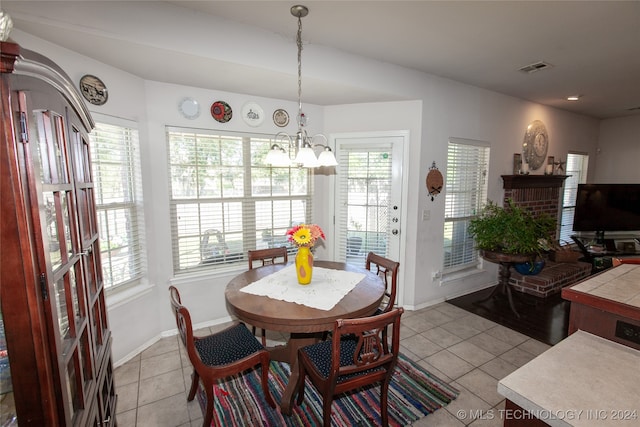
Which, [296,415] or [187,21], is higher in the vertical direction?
[187,21]

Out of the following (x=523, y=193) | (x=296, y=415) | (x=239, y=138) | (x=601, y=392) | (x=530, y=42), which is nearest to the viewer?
(x=601, y=392)

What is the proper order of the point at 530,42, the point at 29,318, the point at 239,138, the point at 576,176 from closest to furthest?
1. the point at 29,318
2. the point at 530,42
3. the point at 239,138
4. the point at 576,176

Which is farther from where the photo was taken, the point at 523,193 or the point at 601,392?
the point at 523,193

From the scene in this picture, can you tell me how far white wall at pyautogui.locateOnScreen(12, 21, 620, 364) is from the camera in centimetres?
241

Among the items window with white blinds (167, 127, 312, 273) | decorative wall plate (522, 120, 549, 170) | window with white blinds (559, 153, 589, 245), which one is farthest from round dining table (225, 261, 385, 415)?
window with white blinds (559, 153, 589, 245)

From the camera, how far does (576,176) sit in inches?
213

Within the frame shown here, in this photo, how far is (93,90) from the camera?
6.91ft

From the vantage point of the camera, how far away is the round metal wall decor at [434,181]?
332cm

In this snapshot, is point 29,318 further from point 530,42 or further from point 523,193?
point 523,193

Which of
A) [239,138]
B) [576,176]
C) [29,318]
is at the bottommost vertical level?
[29,318]

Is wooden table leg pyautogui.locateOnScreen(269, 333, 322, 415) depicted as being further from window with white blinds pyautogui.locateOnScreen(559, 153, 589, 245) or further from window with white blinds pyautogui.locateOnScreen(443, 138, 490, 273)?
window with white blinds pyautogui.locateOnScreen(559, 153, 589, 245)

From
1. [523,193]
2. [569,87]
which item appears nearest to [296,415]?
[523,193]

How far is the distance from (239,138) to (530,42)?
2745mm

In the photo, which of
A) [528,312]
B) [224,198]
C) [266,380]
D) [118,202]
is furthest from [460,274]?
[118,202]
